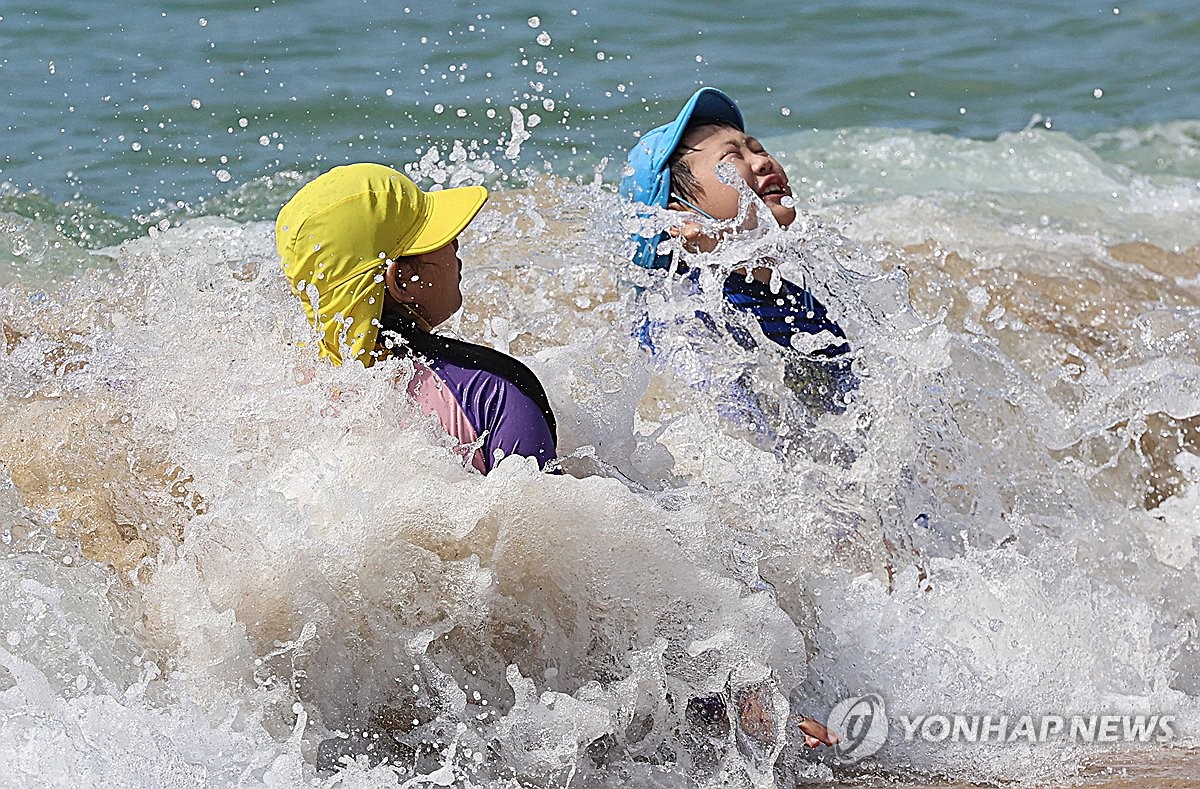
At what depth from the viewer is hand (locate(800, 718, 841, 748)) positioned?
2.88 metres

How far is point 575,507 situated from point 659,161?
159 centimetres

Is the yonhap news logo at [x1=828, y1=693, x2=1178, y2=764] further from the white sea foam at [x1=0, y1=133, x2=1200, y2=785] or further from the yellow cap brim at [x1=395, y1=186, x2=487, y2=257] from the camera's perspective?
the yellow cap brim at [x1=395, y1=186, x2=487, y2=257]

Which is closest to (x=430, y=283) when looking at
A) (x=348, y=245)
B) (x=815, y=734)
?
(x=348, y=245)

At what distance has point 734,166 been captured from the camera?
398 cm

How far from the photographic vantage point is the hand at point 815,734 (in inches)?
114

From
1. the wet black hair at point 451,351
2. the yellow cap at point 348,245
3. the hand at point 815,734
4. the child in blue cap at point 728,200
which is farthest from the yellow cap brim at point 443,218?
the hand at point 815,734

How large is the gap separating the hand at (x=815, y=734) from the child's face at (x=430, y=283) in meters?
1.11

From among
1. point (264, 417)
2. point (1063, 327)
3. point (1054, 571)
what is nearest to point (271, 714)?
point (264, 417)

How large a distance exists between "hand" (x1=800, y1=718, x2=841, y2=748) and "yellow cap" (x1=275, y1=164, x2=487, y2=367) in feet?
3.72

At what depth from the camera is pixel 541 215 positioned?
203 inches

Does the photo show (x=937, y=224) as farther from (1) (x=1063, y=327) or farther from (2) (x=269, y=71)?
(2) (x=269, y=71)

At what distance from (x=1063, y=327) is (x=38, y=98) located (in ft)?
16.4

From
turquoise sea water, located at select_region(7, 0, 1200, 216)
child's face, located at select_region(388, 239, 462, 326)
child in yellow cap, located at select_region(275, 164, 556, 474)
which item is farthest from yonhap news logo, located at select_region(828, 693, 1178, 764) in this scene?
turquoise sea water, located at select_region(7, 0, 1200, 216)

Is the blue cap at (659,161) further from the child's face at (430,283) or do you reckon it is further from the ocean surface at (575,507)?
the child's face at (430,283)
